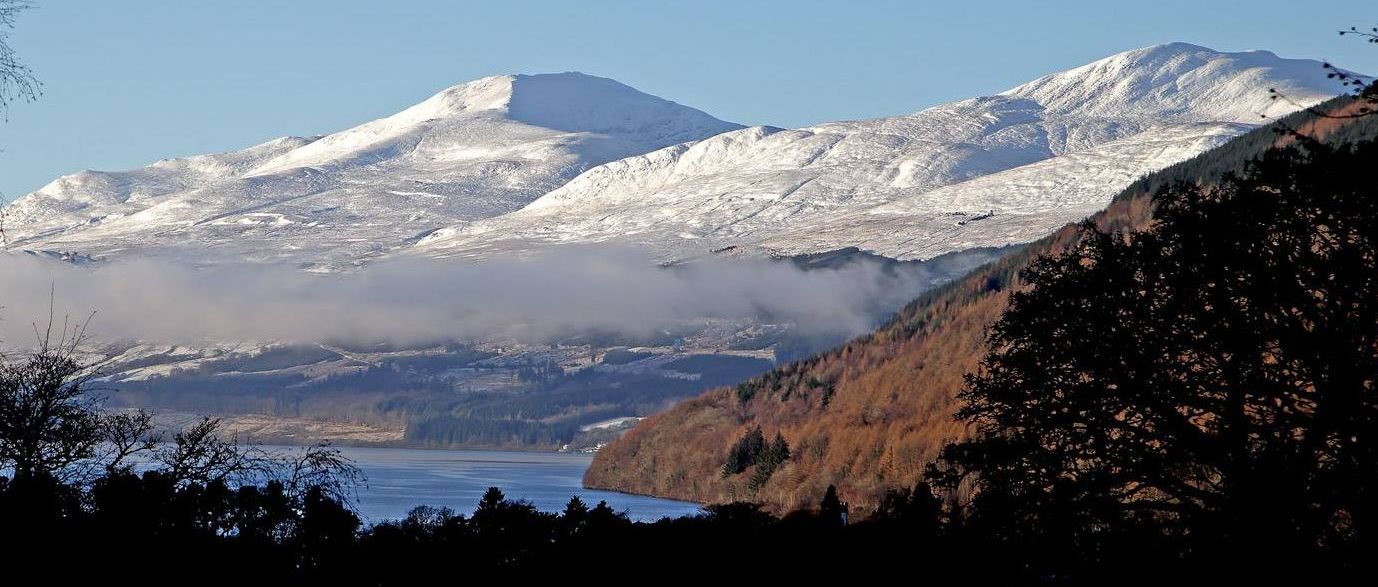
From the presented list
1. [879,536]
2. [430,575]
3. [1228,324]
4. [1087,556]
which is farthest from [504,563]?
[1228,324]

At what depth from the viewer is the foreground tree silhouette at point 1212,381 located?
2356 centimetres

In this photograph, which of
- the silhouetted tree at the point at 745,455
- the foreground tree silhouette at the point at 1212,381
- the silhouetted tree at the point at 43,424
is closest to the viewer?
the foreground tree silhouette at the point at 1212,381

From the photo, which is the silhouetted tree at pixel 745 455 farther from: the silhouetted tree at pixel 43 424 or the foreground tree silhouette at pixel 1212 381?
the foreground tree silhouette at pixel 1212 381

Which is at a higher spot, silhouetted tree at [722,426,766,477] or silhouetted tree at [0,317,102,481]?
silhouetted tree at [0,317,102,481]

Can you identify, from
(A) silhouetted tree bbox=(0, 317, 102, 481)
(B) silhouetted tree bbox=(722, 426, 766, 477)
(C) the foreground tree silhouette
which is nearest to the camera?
(C) the foreground tree silhouette

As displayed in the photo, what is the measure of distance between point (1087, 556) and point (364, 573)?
12.3 metres

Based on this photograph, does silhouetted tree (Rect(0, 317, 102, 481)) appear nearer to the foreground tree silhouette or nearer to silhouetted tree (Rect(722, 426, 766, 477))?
the foreground tree silhouette

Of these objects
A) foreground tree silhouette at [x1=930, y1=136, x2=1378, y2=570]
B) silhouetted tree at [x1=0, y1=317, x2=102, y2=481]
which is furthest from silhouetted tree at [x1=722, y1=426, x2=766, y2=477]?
foreground tree silhouette at [x1=930, y1=136, x2=1378, y2=570]

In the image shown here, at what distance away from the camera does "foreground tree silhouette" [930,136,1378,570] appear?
2356 cm

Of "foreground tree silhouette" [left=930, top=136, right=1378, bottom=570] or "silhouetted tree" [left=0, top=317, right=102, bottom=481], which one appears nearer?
"foreground tree silhouette" [left=930, top=136, right=1378, bottom=570]

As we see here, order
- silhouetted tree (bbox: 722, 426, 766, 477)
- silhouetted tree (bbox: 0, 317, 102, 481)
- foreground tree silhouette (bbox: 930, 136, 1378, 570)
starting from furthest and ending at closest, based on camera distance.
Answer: silhouetted tree (bbox: 722, 426, 766, 477) < silhouetted tree (bbox: 0, 317, 102, 481) < foreground tree silhouette (bbox: 930, 136, 1378, 570)

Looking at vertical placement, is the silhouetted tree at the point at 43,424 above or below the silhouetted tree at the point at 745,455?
above

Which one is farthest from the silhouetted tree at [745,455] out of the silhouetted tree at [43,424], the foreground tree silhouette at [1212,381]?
the foreground tree silhouette at [1212,381]

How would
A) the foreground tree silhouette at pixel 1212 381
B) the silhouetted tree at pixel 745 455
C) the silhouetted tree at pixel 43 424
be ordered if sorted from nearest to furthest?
the foreground tree silhouette at pixel 1212 381, the silhouetted tree at pixel 43 424, the silhouetted tree at pixel 745 455
